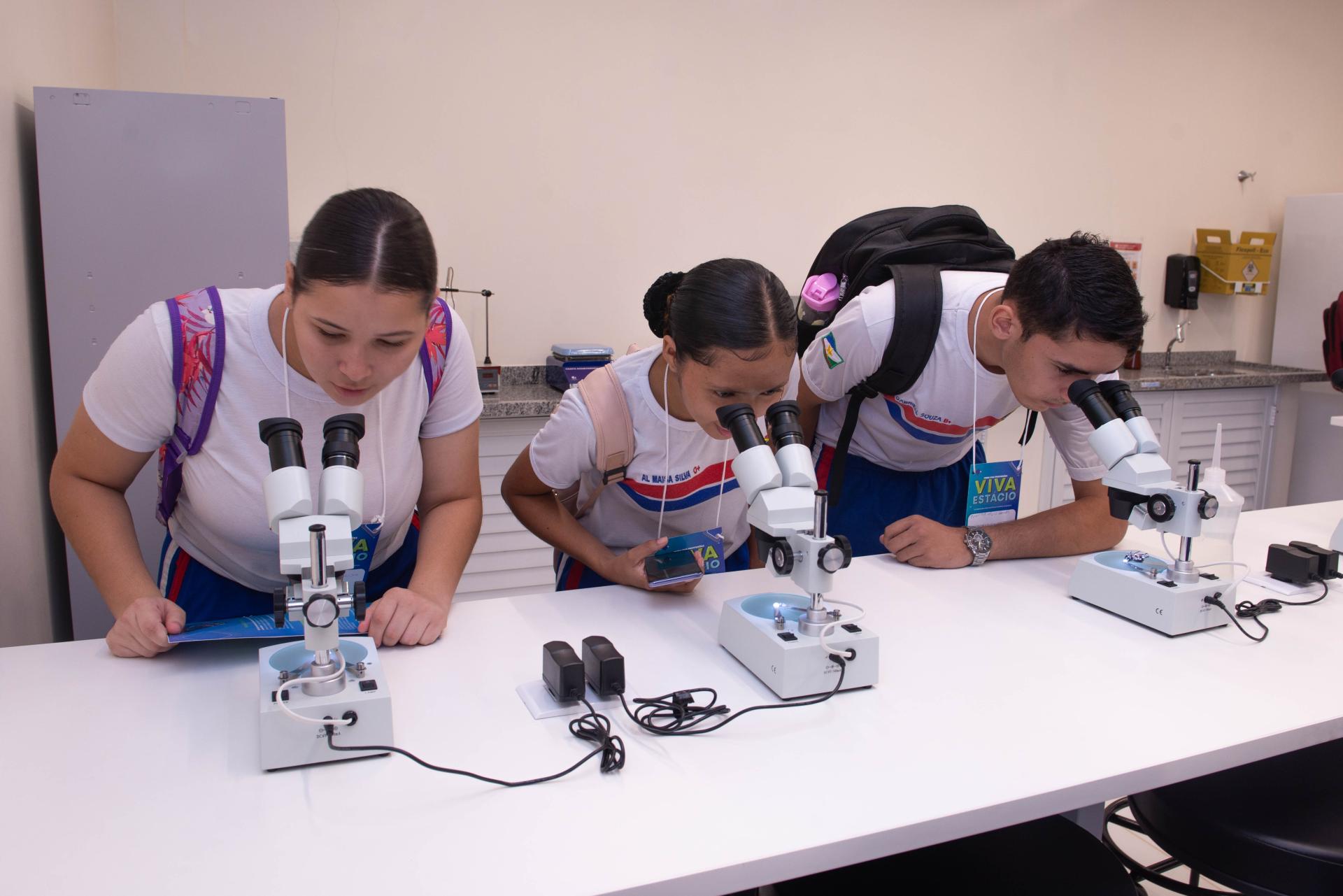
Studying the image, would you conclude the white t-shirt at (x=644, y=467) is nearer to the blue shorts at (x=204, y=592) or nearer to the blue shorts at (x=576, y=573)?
the blue shorts at (x=576, y=573)

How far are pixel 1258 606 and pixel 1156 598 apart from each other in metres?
0.24

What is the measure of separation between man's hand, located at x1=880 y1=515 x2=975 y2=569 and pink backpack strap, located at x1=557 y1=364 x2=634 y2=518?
537 mm

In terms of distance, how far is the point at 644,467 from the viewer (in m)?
1.63

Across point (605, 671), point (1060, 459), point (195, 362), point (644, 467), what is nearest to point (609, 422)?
point (644, 467)

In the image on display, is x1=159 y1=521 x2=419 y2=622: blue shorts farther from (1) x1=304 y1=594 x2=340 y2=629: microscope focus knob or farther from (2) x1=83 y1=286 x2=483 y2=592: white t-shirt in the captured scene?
(1) x1=304 y1=594 x2=340 y2=629: microscope focus knob

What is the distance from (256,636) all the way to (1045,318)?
134 cm

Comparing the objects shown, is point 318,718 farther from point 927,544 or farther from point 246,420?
point 927,544

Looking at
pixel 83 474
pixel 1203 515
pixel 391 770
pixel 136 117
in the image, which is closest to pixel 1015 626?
pixel 1203 515

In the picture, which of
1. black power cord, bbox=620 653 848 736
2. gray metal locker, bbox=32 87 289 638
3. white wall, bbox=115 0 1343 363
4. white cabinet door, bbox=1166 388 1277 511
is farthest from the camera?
white cabinet door, bbox=1166 388 1277 511

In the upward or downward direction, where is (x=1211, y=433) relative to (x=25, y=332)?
downward

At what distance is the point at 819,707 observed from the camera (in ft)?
3.84

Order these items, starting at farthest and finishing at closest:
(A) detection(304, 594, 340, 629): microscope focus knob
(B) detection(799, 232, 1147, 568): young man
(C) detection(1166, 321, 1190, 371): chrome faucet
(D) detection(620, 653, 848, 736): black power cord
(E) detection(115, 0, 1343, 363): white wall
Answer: (C) detection(1166, 321, 1190, 371): chrome faucet
(E) detection(115, 0, 1343, 363): white wall
(B) detection(799, 232, 1147, 568): young man
(D) detection(620, 653, 848, 736): black power cord
(A) detection(304, 594, 340, 629): microscope focus knob

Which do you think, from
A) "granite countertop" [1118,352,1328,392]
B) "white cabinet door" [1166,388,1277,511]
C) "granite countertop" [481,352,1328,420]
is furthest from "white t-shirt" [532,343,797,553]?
"white cabinet door" [1166,388,1277,511]

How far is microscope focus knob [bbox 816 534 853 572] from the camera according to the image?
1177 millimetres
